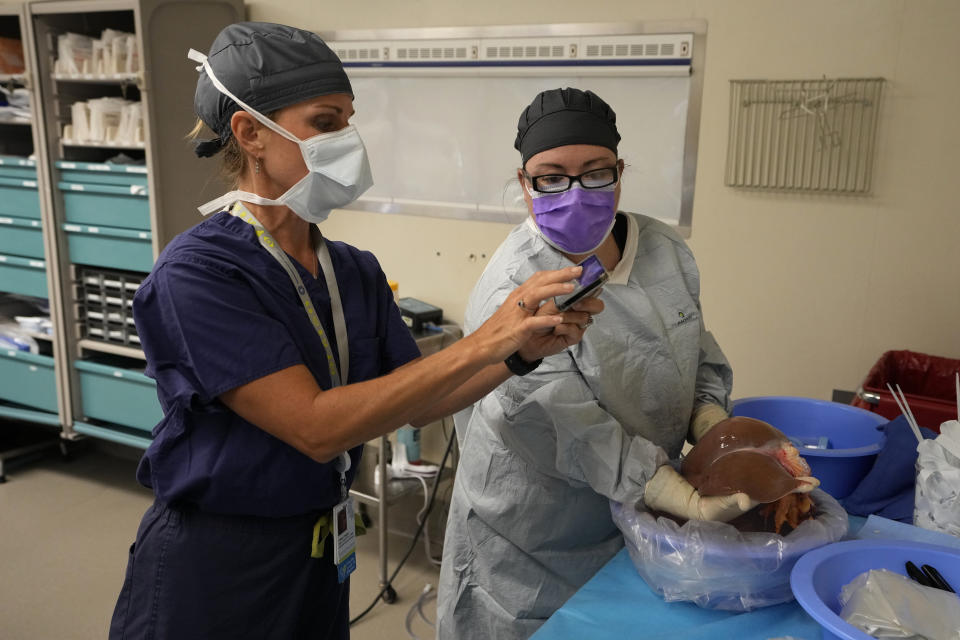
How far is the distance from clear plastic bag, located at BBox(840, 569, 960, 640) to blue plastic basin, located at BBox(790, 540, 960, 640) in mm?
32

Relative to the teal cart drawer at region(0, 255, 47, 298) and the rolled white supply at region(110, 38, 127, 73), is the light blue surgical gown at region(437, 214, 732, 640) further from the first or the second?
the teal cart drawer at region(0, 255, 47, 298)

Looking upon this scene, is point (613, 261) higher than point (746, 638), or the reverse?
point (613, 261)

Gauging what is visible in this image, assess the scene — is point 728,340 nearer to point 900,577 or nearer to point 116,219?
point 900,577

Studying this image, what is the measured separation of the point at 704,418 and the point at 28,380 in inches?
124

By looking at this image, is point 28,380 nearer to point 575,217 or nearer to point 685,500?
point 575,217

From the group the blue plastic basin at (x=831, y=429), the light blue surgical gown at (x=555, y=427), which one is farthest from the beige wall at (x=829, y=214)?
the light blue surgical gown at (x=555, y=427)

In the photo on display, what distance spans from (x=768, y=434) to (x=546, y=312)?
1.43 ft

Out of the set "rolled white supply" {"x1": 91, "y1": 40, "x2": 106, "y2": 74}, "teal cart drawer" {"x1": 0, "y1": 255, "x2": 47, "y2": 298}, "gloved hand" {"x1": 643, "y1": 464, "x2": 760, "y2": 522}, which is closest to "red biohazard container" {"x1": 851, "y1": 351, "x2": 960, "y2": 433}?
"gloved hand" {"x1": 643, "y1": 464, "x2": 760, "y2": 522}

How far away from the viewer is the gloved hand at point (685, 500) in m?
1.13

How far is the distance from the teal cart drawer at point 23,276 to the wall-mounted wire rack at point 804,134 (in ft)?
9.11

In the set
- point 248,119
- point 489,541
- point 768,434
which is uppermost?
point 248,119

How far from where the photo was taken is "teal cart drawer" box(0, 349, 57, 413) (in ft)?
11.4

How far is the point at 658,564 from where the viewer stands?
3.75 ft

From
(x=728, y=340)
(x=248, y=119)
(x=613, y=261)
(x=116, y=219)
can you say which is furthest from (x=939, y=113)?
(x=116, y=219)
